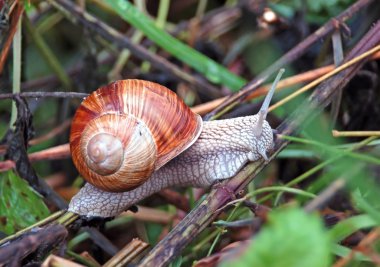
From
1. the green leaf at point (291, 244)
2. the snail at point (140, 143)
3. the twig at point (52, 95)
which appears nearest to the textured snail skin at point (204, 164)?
the snail at point (140, 143)

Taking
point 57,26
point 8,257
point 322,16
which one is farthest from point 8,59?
point 322,16

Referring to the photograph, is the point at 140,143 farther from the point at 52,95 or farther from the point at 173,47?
the point at 173,47

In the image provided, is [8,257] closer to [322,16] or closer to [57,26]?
[322,16]

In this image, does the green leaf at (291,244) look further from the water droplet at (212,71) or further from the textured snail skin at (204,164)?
the water droplet at (212,71)

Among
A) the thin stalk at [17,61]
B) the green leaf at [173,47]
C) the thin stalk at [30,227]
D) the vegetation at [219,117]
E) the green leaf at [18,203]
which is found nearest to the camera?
the vegetation at [219,117]

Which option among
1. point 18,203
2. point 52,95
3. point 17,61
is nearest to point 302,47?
point 52,95

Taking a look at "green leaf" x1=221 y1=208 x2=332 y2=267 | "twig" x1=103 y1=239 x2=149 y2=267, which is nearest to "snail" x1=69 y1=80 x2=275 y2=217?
"twig" x1=103 y1=239 x2=149 y2=267

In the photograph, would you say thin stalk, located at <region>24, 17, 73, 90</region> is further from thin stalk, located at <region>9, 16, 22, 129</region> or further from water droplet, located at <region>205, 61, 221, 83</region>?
water droplet, located at <region>205, 61, 221, 83</region>
